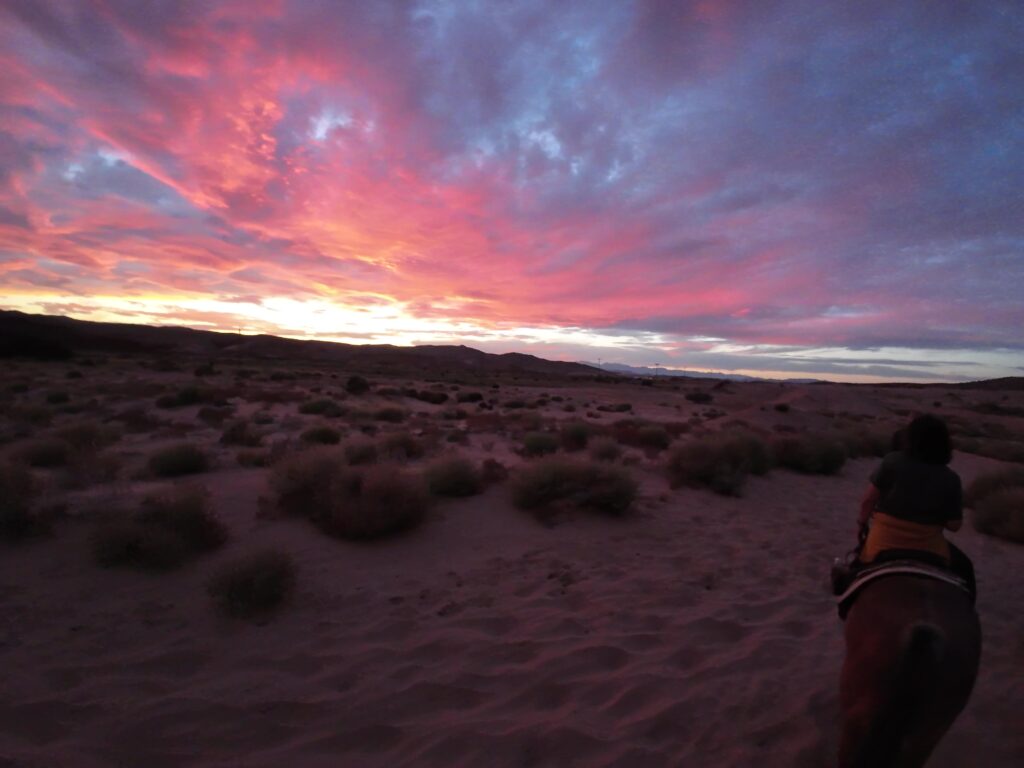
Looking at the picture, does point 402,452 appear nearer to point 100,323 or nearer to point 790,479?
point 790,479

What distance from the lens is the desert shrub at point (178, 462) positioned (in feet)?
30.5

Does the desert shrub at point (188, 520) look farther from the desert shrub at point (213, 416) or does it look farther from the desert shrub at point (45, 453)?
the desert shrub at point (213, 416)

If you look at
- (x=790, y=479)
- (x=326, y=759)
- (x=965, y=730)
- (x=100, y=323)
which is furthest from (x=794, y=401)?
(x=100, y=323)

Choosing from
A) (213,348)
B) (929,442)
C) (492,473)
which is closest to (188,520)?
(492,473)

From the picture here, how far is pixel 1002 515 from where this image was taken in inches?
350

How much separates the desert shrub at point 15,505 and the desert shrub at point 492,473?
5961mm

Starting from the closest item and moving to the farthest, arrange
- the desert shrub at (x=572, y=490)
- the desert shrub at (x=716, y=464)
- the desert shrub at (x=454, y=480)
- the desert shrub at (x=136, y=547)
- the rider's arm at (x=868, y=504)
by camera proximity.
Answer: the rider's arm at (x=868, y=504)
the desert shrub at (x=136, y=547)
the desert shrub at (x=572, y=490)
the desert shrub at (x=454, y=480)
the desert shrub at (x=716, y=464)

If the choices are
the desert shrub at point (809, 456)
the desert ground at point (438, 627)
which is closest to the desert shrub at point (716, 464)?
the desert ground at point (438, 627)

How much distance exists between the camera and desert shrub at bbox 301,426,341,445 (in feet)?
42.4

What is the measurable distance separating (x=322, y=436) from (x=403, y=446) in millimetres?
2501

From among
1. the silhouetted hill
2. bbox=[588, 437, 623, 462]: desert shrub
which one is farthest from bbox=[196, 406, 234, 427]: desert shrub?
the silhouetted hill

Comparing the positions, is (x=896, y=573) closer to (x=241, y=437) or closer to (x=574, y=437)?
Result: (x=574, y=437)

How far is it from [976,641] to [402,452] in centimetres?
962

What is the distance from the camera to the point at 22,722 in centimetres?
366
